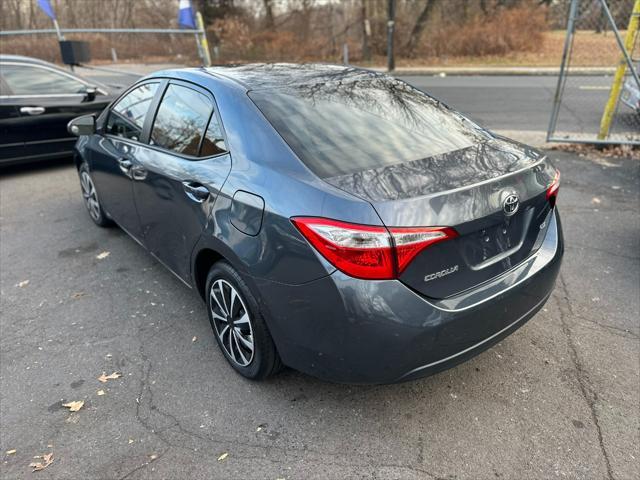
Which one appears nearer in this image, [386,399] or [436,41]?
[386,399]

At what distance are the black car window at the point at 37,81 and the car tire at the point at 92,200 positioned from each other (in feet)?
8.04

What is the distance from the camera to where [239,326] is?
2650 mm

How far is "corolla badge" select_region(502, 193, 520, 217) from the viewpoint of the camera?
2.21m

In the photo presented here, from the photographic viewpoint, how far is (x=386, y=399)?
259cm

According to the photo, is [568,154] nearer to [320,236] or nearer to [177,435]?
[320,236]

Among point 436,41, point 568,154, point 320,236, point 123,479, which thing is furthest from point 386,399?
point 436,41

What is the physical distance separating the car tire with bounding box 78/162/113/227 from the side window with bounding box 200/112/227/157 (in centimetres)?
239

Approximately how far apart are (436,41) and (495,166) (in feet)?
73.4

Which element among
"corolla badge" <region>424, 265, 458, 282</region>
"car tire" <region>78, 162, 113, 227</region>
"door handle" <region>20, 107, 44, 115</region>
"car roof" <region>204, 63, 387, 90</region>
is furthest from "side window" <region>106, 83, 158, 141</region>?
"door handle" <region>20, 107, 44, 115</region>

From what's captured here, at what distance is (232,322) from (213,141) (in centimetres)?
105

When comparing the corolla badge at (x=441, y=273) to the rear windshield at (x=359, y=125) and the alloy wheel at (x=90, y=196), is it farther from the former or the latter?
the alloy wheel at (x=90, y=196)

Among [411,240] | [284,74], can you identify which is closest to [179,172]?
[284,74]

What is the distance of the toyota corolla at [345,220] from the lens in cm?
201

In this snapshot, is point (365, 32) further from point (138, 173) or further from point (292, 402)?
point (292, 402)
